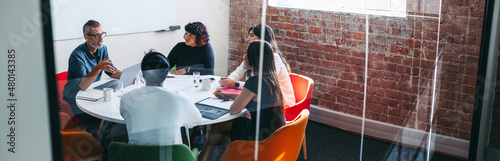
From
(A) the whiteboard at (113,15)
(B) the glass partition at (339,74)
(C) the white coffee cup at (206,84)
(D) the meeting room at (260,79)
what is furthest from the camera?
(C) the white coffee cup at (206,84)

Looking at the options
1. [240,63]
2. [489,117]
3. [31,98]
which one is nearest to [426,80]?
[489,117]

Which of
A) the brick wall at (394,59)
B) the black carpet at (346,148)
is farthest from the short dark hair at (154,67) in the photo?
the black carpet at (346,148)

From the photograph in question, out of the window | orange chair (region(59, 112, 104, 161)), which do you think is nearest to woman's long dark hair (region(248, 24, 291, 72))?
the window

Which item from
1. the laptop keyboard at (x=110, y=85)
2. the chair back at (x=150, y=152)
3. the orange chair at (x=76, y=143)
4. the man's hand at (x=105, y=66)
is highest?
the man's hand at (x=105, y=66)

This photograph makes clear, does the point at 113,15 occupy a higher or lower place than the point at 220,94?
higher

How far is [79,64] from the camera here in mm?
1189

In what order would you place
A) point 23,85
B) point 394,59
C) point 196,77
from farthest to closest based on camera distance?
point 394,59 < point 196,77 < point 23,85

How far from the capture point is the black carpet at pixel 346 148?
7.76 feet

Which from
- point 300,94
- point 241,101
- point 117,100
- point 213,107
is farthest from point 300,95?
point 117,100

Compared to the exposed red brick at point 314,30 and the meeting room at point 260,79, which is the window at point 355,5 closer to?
the meeting room at point 260,79

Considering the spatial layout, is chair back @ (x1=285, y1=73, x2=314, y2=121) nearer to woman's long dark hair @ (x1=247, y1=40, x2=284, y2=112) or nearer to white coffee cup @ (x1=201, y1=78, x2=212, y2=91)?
woman's long dark hair @ (x1=247, y1=40, x2=284, y2=112)

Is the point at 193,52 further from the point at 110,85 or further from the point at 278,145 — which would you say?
the point at 278,145

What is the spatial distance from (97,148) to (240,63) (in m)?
0.74

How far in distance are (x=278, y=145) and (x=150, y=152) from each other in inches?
32.1
